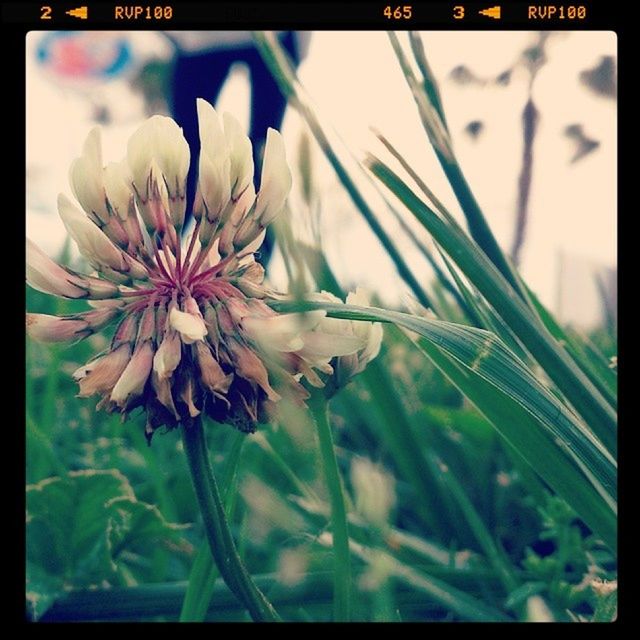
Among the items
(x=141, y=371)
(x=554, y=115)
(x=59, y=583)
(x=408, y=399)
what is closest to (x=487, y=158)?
(x=554, y=115)

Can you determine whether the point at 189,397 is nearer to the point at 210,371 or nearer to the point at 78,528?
the point at 210,371

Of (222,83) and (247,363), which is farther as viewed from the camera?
(222,83)

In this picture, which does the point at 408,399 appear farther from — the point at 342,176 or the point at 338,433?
the point at 342,176

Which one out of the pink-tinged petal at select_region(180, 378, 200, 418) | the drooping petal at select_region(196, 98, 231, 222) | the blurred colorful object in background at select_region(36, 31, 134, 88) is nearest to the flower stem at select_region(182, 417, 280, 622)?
the pink-tinged petal at select_region(180, 378, 200, 418)

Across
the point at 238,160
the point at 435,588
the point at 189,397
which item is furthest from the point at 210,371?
the point at 435,588

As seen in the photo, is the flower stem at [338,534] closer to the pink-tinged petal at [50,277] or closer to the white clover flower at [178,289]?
the white clover flower at [178,289]

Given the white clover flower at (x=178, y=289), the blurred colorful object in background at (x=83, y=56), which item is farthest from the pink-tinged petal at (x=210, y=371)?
the blurred colorful object in background at (x=83, y=56)
